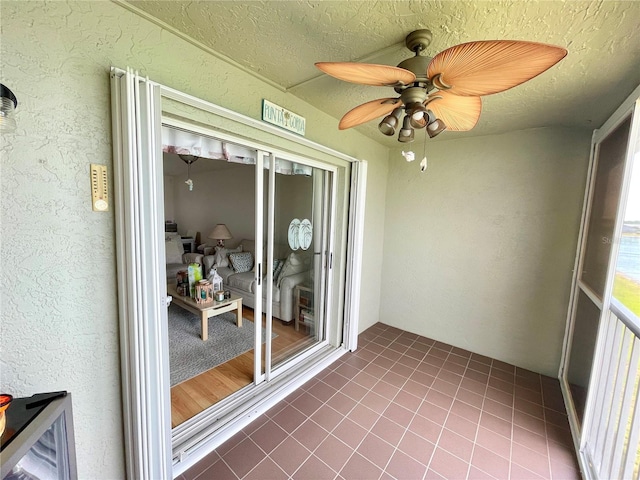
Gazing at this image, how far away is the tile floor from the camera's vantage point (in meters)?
1.51

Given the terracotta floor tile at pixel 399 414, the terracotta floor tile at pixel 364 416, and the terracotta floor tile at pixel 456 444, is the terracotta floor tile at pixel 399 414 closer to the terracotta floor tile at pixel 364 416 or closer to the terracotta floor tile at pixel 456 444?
the terracotta floor tile at pixel 364 416

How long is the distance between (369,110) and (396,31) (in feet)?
1.14

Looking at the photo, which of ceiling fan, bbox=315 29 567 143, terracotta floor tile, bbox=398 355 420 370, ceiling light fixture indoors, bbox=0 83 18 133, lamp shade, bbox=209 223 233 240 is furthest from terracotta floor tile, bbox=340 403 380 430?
lamp shade, bbox=209 223 233 240

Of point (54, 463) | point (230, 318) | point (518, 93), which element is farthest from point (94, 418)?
point (518, 93)

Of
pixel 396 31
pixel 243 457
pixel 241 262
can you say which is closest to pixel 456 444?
pixel 243 457

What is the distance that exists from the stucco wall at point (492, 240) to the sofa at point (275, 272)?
1.32m

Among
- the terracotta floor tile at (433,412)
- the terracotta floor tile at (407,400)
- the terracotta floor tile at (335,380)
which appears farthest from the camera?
the terracotta floor tile at (335,380)

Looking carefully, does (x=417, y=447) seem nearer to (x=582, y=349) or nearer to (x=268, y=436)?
(x=268, y=436)

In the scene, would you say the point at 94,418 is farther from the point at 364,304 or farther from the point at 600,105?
the point at 600,105

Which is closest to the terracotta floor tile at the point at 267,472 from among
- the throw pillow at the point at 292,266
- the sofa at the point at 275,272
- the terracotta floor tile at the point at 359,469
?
the terracotta floor tile at the point at 359,469

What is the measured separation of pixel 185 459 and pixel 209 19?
237cm

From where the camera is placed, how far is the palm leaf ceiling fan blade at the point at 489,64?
0.73 m

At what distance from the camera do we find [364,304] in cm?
318

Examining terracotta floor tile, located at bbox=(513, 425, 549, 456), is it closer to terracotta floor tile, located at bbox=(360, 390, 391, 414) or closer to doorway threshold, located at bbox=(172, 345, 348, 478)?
terracotta floor tile, located at bbox=(360, 390, 391, 414)
